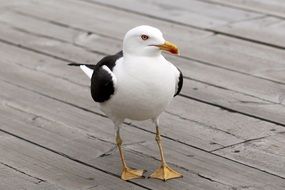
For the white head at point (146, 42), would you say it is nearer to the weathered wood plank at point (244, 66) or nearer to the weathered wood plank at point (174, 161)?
the weathered wood plank at point (174, 161)

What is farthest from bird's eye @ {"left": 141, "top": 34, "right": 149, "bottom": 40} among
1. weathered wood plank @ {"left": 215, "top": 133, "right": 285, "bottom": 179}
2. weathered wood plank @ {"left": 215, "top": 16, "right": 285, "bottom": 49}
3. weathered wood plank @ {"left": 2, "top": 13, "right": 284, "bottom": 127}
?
weathered wood plank @ {"left": 215, "top": 16, "right": 285, "bottom": 49}

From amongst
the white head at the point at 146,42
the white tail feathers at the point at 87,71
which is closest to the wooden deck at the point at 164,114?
the white tail feathers at the point at 87,71

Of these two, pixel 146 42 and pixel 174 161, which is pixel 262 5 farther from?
pixel 146 42

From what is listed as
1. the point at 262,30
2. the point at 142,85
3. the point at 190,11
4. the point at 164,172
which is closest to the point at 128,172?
the point at 164,172

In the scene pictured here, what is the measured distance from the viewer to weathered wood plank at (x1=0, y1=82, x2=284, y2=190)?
3.65 metres

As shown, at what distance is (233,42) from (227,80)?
743mm

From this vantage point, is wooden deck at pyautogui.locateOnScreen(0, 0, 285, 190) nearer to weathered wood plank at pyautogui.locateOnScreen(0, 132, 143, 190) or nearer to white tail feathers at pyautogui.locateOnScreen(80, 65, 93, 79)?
weathered wood plank at pyautogui.locateOnScreen(0, 132, 143, 190)

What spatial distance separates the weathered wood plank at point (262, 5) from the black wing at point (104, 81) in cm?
291

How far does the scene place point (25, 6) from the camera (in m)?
6.61

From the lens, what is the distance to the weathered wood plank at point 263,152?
383 centimetres

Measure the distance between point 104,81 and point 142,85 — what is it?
18cm

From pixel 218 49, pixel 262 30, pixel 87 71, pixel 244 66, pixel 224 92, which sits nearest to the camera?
pixel 87 71

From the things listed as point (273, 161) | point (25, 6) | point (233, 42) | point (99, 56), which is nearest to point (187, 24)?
point (233, 42)

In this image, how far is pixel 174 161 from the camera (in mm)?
3920
